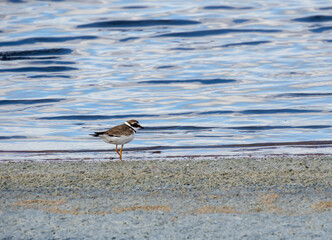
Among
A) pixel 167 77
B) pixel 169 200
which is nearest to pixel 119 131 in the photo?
pixel 169 200

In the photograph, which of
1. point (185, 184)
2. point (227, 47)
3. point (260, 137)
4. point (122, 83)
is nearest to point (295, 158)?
point (185, 184)

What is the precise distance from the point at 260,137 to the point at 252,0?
3244cm

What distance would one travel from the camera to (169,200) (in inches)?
265

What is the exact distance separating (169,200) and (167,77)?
16940 mm

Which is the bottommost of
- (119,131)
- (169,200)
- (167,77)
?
(167,77)

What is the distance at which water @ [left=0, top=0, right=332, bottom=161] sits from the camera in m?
13.3

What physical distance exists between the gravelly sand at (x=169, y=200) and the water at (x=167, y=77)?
2.61 meters

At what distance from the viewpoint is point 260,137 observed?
13.5 meters

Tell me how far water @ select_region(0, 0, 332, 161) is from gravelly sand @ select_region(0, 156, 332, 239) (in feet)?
8.56

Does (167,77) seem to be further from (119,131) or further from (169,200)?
(169,200)

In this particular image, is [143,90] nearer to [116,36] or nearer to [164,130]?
[164,130]

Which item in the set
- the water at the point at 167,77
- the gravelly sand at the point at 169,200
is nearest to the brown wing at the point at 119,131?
the water at the point at 167,77

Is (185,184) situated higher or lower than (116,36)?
higher

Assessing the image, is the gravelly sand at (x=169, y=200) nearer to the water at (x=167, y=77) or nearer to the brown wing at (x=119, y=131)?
the brown wing at (x=119, y=131)
